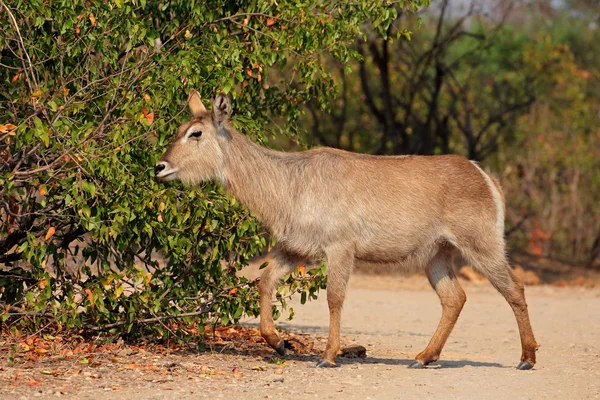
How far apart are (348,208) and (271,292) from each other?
3.01 ft

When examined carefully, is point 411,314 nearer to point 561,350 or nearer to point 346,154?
point 561,350

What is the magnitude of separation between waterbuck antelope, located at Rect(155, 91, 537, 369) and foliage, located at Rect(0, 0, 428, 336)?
0.23 metres

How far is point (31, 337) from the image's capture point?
25.6 ft

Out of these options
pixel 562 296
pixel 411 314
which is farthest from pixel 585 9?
pixel 411 314

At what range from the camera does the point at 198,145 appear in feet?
26.2

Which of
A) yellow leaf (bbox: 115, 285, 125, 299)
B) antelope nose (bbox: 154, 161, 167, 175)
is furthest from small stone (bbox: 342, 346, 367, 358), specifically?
antelope nose (bbox: 154, 161, 167, 175)

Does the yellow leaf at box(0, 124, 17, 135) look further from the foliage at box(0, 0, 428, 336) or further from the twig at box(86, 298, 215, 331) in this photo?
the twig at box(86, 298, 215, 331)

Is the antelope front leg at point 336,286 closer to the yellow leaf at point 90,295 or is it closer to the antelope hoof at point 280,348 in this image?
the antelope hoof at point 280,348

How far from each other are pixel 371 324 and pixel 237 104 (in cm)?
402

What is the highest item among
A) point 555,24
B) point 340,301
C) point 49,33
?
point 555,24

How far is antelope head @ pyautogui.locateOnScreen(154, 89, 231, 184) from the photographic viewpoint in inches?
309

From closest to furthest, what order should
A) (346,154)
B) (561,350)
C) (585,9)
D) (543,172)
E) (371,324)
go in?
(346,154) → (561,350) → (371,324) → (543,172) → (585,9)

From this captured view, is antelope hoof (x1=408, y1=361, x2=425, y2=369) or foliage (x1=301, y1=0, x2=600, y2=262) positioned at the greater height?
foliage (x1=301, y1=0, x2=600, y2=262)

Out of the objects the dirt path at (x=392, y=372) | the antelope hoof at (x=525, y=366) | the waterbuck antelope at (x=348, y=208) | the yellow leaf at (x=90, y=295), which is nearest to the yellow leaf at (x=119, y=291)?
the yellow leaf at (x=90, y=295)
